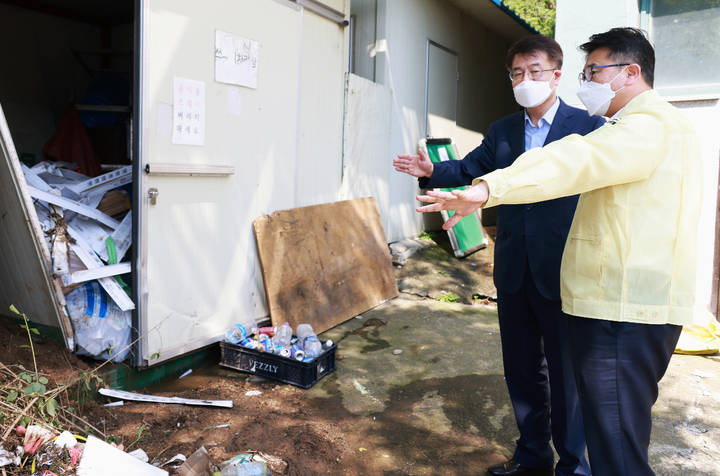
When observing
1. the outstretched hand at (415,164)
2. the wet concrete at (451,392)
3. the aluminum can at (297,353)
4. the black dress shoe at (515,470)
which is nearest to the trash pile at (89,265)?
the aluminum can at (297,353)

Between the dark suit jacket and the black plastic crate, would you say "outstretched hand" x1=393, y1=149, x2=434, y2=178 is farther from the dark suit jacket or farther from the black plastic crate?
the black plastic crate

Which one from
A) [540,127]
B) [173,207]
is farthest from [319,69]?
[540,127]

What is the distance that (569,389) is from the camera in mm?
2381

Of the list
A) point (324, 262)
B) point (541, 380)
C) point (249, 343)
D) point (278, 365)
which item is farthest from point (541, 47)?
point (324, 262)

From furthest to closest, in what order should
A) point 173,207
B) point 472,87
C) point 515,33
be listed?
point 515,33 → point 472,87 → point 173,207

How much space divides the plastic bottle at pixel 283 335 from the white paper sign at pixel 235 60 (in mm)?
1917

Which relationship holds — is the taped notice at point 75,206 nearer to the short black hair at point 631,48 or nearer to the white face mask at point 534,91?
the white face mask at point 534,91

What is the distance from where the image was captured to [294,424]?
3105mm

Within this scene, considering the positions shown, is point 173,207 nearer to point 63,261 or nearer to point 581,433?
point 63,261

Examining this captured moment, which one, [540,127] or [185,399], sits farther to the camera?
[185,399]

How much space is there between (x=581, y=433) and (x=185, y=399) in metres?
2.34

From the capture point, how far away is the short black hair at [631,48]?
1729 millimetres

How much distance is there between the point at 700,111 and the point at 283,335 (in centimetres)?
436

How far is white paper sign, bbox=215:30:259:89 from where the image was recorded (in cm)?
375
